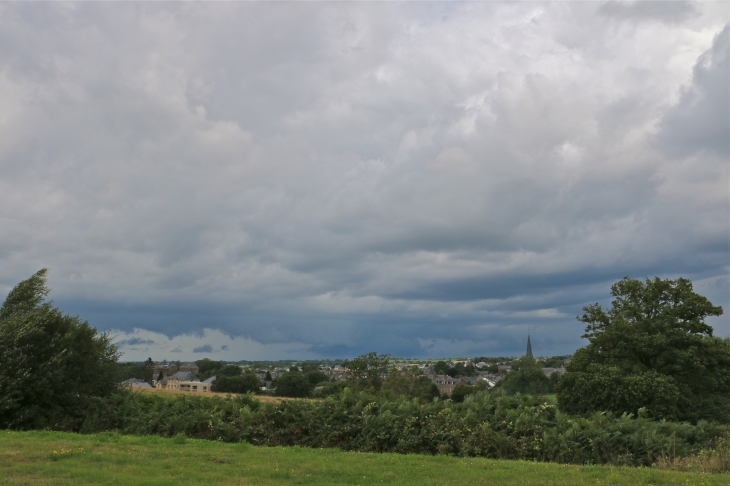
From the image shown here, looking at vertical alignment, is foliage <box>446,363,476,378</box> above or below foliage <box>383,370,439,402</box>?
Result: above

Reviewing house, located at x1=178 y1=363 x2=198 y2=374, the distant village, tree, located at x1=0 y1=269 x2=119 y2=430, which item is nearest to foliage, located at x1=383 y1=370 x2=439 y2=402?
the distant village

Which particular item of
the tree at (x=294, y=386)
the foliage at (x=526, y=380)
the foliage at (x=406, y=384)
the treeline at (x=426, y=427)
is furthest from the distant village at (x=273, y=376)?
the treeline at (x=426, y=427)

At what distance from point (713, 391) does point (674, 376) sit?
262 centimetres

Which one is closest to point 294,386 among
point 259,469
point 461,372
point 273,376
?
point 259,469

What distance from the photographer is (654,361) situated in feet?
109

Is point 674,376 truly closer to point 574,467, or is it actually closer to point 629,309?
point 629,309

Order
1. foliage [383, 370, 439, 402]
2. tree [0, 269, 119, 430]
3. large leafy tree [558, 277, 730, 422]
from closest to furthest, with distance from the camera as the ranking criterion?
1. tree [0, 269, 119, 430]
2. large leafy tree [558, 277, 730, 422]
3. foliage [383, 370, 439, 402]

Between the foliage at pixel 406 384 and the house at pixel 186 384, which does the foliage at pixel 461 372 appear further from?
the foliage at pixel 406 384

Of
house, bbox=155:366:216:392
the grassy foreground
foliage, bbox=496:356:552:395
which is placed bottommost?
the grassy foreground

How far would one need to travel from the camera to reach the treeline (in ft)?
46.3

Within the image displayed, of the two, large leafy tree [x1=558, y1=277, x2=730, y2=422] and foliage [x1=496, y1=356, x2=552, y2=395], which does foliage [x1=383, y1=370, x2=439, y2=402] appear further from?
large leafy tree [x1=558, y1=277, x2=730, y2=422]

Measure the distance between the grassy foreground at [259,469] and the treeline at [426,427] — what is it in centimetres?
215

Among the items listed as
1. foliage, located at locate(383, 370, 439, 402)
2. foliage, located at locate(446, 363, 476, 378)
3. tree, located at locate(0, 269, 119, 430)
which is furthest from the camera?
foliage, located at locate(446, 363, 476, 378)

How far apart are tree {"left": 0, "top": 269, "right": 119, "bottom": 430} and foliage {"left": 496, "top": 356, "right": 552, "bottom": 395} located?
1528cm
